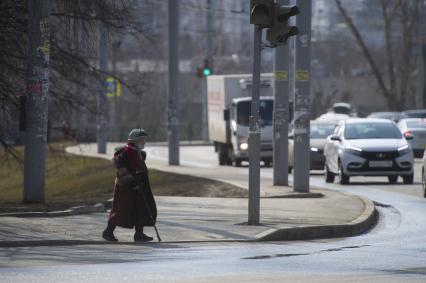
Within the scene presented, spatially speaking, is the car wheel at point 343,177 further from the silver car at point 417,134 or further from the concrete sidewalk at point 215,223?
the silver car at point 417,134

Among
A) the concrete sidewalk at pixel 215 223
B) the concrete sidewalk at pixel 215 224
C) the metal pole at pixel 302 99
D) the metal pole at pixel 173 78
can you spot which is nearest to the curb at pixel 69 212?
the concrete sidewalk at pixel 215 223

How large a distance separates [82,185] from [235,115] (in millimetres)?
9177

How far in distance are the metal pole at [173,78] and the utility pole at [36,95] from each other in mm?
17688

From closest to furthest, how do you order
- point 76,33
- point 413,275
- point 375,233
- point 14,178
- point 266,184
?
point 413,275
point 375,233
point 76,33
point 266,184
point 14,178

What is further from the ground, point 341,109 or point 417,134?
point 341,109

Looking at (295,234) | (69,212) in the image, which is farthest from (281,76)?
(295,234)

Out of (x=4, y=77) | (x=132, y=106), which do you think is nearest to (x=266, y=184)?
(x=4, y=77)

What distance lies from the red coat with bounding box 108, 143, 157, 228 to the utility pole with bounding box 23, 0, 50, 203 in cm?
559

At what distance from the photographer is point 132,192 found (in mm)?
15336

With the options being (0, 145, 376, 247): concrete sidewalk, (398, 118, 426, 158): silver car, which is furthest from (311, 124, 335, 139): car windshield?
(0, 145, 376, 247): concrete sidewalk

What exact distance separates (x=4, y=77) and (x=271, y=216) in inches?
254

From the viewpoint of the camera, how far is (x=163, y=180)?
2923 cm

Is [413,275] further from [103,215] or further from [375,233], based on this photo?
[103,215]

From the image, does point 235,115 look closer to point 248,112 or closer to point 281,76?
point 248,112
